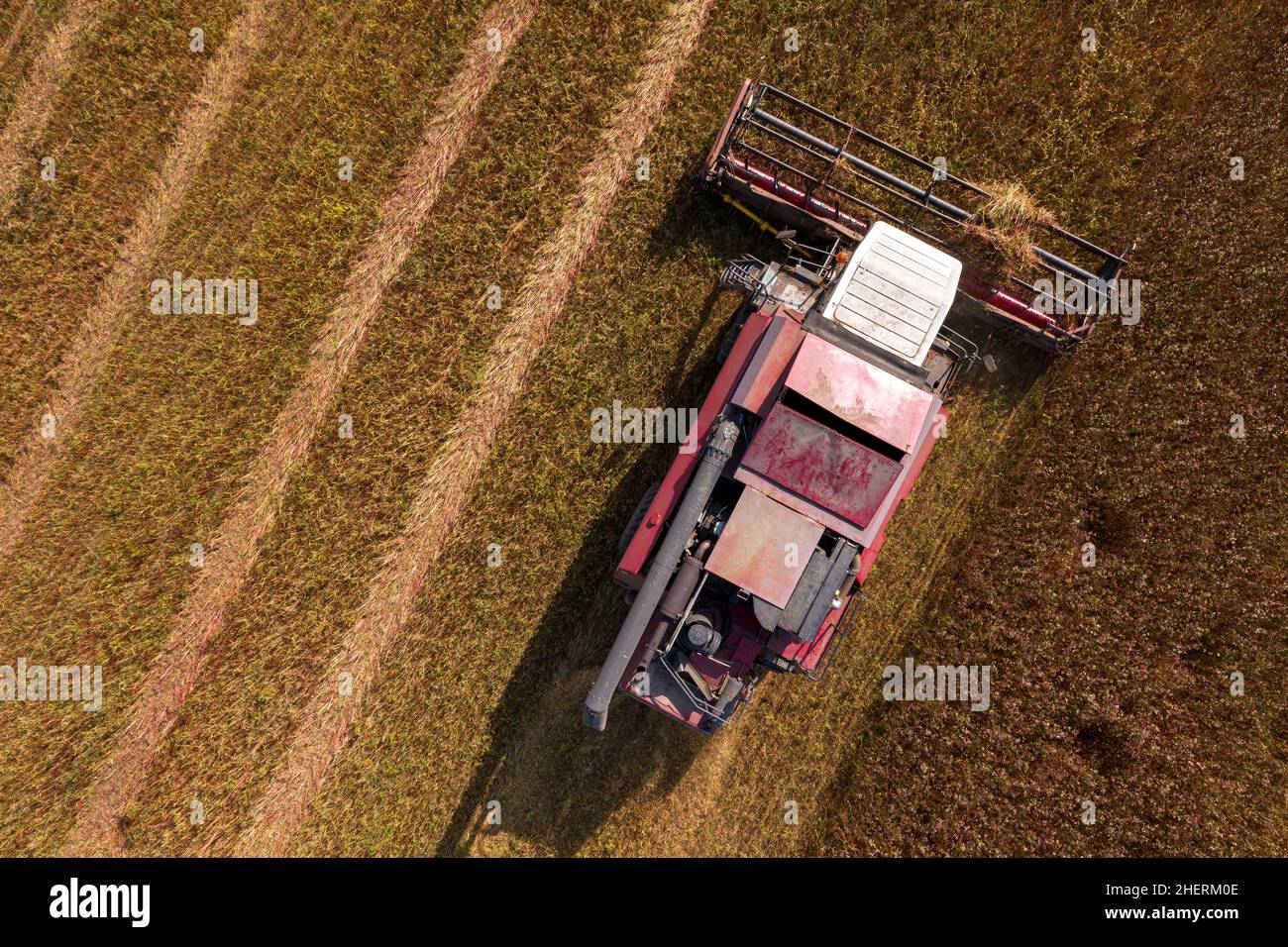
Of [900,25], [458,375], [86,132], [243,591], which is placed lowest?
[243,591]

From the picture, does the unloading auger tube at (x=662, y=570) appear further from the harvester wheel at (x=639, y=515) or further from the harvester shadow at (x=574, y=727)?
the harvester shadow at (x=574, y=727)

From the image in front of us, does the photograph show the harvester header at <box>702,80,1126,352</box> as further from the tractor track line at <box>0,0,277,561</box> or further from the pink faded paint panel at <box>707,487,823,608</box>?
the tractor track line at <box>0,0,277,561</box>

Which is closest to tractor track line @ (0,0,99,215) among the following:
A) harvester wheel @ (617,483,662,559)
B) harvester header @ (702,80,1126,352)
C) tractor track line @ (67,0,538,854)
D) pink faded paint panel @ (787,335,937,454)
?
tractor track line @ (67,0,538,854)

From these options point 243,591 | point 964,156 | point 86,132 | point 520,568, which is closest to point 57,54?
point 86,132

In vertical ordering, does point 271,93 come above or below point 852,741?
above

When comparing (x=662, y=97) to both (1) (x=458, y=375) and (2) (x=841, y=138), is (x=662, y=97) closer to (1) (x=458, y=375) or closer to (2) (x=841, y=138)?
(2) (x=841, y=138)

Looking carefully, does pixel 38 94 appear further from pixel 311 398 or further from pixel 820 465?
pixel 820 465
